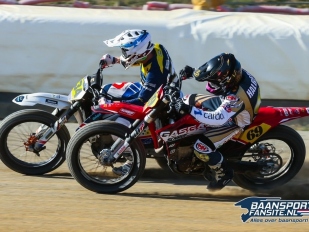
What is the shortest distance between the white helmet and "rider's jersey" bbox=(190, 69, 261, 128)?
0.90 metres

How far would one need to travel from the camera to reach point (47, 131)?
7273 millimetres

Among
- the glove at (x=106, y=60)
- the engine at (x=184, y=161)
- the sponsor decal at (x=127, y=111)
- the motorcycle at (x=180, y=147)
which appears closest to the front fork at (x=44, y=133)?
the motorcycle at (x=180, y=147)

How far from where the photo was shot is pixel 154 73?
→ 23.7ft

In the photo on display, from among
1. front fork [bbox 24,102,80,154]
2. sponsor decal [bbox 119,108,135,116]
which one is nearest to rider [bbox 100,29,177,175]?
sponsor decal [bbox 119,108,135,116]

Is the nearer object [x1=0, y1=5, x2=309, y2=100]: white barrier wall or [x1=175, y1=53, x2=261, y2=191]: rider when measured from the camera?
[x1=175, y1=53, x2=261, y2=191]: rider

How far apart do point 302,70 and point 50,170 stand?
3981 mm

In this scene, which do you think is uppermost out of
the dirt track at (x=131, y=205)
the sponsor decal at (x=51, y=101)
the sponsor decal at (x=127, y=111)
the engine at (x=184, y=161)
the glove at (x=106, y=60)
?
the glove at (x=106, y=60)

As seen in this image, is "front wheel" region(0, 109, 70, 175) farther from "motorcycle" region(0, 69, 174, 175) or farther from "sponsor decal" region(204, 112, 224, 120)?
"sponsor decal" region(204, 112, 224, 120)

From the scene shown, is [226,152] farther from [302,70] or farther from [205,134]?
[302,70]

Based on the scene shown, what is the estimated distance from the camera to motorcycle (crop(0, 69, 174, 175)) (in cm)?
718

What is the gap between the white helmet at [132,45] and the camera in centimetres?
707

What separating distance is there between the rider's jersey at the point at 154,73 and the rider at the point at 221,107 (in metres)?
0.46

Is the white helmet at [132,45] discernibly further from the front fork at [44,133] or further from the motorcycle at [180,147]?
the front fork at [44,133]

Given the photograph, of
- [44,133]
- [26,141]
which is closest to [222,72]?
[44,133]
